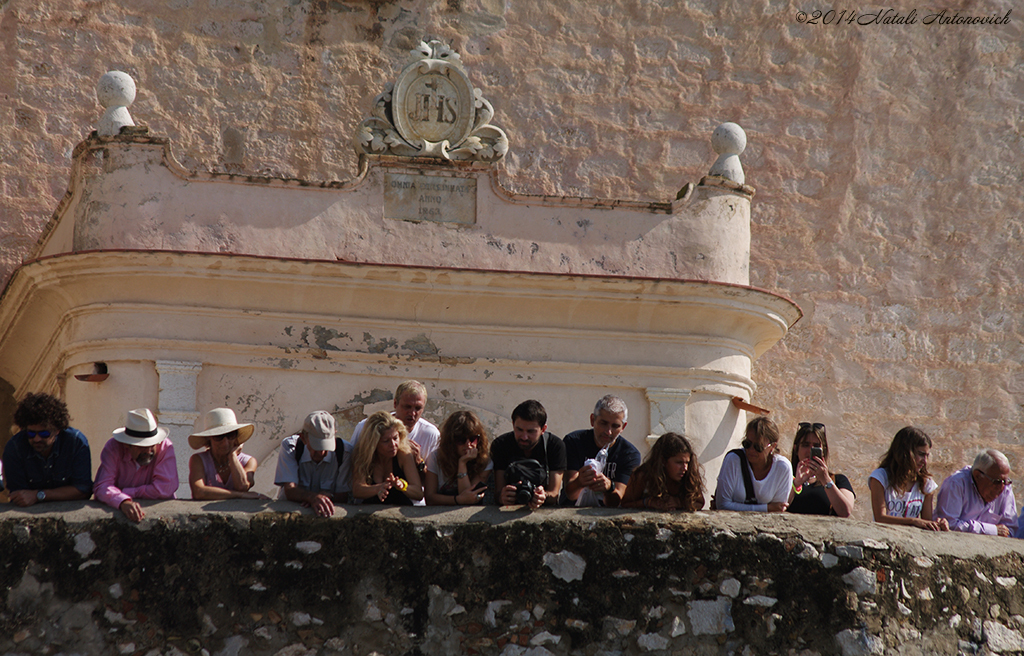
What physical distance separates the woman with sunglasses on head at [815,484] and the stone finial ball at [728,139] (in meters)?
3.33

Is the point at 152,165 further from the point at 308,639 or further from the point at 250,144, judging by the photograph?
the point at 308,639

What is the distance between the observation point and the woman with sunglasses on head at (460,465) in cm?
517

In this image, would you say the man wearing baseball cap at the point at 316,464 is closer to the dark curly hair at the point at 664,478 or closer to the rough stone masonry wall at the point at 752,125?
the dark curly hair at the point at 664,478

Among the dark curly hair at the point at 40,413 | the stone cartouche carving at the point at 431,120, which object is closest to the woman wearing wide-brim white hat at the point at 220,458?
the dark curly hair at the point at 40,413

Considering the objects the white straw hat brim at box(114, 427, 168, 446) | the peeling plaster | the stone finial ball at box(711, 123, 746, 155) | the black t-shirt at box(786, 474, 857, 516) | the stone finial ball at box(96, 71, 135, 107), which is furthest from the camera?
the stone finial ball at box(711, 123, 746, 155)

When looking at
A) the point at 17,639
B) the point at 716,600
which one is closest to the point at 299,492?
the point at 17,639

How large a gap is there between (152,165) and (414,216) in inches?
66.7

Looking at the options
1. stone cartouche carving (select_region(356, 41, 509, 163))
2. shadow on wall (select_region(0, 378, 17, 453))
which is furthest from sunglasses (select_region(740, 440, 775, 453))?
shadow on wall (select_region(0, 378, 17, 453))

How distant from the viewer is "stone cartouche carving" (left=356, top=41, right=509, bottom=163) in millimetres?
8333

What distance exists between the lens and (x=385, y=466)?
5.14 metres

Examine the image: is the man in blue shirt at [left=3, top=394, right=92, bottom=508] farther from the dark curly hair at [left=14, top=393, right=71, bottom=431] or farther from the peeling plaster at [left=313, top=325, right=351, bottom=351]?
the peeling plaster at [left=313, top=325, right=351, bottom=351]

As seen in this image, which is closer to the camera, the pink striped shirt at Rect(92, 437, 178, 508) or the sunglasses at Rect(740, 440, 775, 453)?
the pink striped shirt at Rect(92, 437, 178, 508)

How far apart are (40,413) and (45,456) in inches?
6.8

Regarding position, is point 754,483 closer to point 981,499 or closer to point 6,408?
point 981,499
